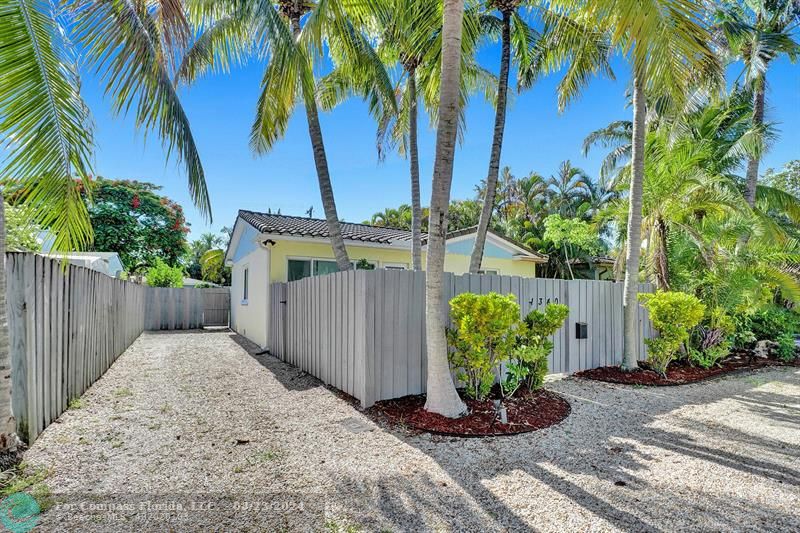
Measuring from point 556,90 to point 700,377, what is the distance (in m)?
7.23

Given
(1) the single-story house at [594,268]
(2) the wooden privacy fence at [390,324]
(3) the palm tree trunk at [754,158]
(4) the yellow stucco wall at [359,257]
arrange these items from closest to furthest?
(2) the wooden privacy fence at [390,324], (4) the yellow stucco wall at [359,257], (3) the palm tree trunk at [754,158], (1) the single-story house at [594,268]

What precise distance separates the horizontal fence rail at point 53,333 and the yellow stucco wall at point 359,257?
364cm

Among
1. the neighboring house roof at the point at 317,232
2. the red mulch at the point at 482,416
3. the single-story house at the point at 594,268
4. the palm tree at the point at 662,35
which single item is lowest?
the red mulch at the point at 482,416

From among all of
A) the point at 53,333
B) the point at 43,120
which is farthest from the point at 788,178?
the point at 53,333

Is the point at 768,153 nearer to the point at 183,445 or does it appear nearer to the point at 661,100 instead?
the point at 661,100

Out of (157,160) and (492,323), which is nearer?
(157,160)

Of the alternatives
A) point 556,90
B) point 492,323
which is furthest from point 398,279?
point 556,90

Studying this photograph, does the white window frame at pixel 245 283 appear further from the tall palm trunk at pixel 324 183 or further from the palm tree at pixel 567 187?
the palm tree at pixel 567 187

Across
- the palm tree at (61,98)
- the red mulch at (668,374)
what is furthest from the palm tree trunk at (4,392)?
the red mulch at (668,374)

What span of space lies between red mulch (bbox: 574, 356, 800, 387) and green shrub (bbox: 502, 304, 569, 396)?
227cm

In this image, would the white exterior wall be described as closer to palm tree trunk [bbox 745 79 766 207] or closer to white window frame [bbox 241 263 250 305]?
white window frame [bbox 241 263 250 305]

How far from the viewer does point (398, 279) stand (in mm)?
5734

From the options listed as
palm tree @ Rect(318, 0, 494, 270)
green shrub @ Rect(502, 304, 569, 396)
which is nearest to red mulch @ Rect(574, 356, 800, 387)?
green shrub @ Rect(502, 304, 569, 396)

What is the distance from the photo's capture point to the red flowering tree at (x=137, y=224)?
2592cm
